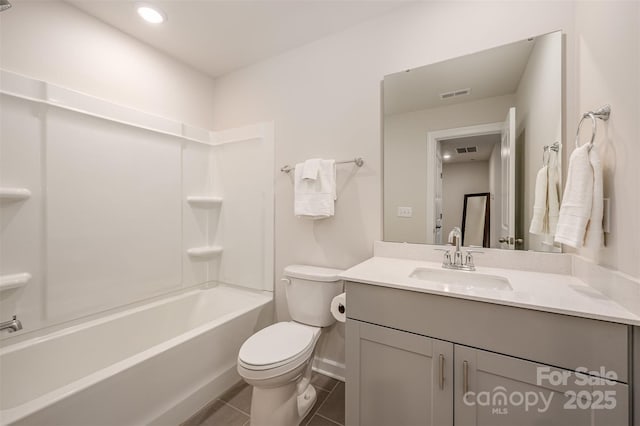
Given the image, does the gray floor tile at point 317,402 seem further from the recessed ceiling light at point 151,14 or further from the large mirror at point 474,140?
the recessed ceiling light at point 151,14

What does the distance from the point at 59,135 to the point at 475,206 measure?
249 centimetres

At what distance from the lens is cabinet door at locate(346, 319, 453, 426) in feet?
3.41

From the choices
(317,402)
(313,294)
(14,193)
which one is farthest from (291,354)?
(14,193)

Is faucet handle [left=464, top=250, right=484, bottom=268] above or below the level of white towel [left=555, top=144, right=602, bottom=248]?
below

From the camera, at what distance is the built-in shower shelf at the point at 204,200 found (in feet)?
7.54

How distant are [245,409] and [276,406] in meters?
0.38

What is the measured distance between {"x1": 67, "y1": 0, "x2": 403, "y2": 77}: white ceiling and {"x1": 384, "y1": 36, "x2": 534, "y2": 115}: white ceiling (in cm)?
50

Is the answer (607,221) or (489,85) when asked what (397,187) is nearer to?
(489,85)

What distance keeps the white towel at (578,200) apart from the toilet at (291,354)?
1056mm

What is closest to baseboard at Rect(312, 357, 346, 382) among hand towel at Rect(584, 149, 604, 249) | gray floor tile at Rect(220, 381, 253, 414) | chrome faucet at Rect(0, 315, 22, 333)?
gray floor tile at Rect(220, 381, 253, 414)

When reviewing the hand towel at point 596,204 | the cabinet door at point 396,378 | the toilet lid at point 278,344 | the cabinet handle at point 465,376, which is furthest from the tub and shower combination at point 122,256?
the hand towel at point 596,204

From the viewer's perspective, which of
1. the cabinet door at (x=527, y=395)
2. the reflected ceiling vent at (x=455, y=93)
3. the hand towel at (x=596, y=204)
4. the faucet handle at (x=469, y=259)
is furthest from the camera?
the reflected ceiling vent at (x=455, y=93)

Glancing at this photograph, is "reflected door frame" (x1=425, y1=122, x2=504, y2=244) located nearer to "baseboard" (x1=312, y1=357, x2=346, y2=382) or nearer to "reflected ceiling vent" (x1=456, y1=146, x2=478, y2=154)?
"reflected ceiling vent" (x1=456, y1=146, x2=478, y2=154)

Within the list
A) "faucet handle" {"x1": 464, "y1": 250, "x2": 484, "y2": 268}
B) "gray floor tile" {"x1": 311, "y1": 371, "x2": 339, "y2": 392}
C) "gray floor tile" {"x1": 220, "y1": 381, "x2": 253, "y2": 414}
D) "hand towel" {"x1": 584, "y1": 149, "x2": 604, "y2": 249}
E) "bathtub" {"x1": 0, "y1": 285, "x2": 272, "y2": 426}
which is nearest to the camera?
"hand towel" {"x1": 584, "y1": 149, "x2": 604, "y2": 249}
